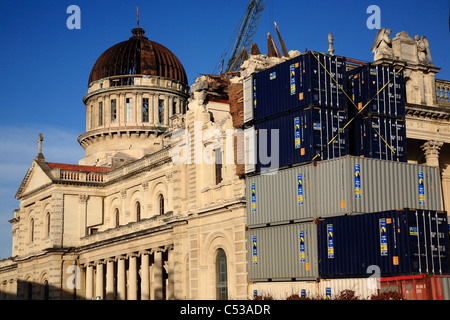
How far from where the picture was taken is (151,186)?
211 feet

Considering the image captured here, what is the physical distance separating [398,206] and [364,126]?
507 cm

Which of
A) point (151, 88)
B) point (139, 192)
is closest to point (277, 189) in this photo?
point (139, 192)

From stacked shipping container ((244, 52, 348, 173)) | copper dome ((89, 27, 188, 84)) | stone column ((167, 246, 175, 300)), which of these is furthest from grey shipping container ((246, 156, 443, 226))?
copper dome ((89, 27, 188, 84))

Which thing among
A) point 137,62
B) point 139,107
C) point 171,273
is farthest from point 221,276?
point 137,62

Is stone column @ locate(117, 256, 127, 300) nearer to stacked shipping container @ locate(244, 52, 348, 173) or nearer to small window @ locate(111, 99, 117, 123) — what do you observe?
small window @ locate(111, 99, 117, 123)

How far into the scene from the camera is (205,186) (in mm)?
46562

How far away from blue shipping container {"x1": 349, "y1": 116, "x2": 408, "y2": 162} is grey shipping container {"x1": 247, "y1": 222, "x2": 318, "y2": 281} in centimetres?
562

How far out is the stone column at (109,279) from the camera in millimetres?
64125

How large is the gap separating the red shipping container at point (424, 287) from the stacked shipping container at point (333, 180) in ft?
2.39

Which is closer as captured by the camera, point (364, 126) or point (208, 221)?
point (364, 126)

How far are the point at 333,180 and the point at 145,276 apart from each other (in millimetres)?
26131

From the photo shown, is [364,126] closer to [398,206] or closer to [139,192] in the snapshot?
[398,206]

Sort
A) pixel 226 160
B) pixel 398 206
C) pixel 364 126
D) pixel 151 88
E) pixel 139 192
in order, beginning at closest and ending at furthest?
1. pixel 398 206
2. pixel 364 126
3. pixel 226 160
4. pixel 139 192
5. pixel 151 88
